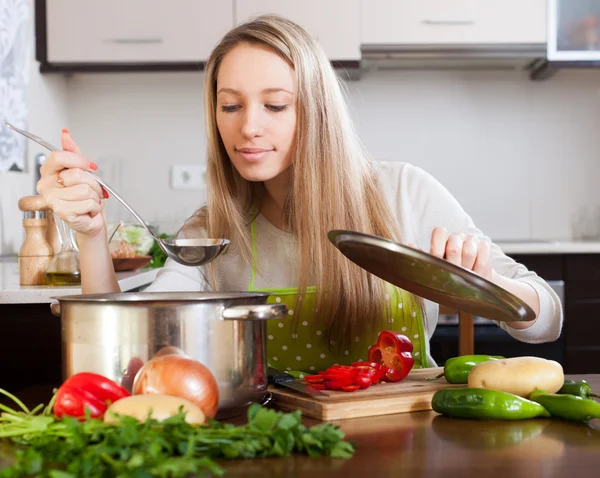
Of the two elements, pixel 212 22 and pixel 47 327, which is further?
pixel 212 22


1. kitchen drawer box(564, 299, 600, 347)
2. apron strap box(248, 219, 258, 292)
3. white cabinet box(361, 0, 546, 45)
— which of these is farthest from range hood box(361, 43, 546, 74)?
apron strap box(248, 219, 258, 292)

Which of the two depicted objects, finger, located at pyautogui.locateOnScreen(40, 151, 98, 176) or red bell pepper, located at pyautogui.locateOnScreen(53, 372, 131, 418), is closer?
red bell pepper, located at pyautogui.locateOnScreen(53, 372, 131, 418)

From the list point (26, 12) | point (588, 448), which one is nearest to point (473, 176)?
point (26, 12)

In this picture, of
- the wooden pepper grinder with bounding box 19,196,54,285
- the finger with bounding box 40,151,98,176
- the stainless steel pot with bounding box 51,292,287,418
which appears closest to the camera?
the stainless steel pot with bounding box 51,292,287,418

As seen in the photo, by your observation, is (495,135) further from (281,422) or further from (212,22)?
(281,422)

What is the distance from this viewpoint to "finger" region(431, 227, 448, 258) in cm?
105

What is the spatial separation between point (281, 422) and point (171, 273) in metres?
0.87

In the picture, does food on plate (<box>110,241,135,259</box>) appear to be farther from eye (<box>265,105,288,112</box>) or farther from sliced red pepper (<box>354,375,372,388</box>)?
sliced red pepper (<box>354,375,372,388</box>)

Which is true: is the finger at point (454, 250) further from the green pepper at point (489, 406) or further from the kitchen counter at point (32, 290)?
the kitchen counter at point (32, 290)

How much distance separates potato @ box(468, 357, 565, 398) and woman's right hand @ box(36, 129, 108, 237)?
66 cm

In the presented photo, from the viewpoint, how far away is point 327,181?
1.53 meters

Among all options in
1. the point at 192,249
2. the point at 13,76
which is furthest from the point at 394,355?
the point at 13,76

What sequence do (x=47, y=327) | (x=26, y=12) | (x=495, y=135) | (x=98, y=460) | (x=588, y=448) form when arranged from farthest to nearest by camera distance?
(x=495, y=135)
(x=26, y=12)
(x=47, y=327)
(x=588, y=448)
(x=98, y=460)

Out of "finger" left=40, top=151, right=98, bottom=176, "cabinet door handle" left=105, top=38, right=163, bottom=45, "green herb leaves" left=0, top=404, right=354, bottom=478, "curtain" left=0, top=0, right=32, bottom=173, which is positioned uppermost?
"cabinet door handle" left=105, top=38, right=163, bottom=45
